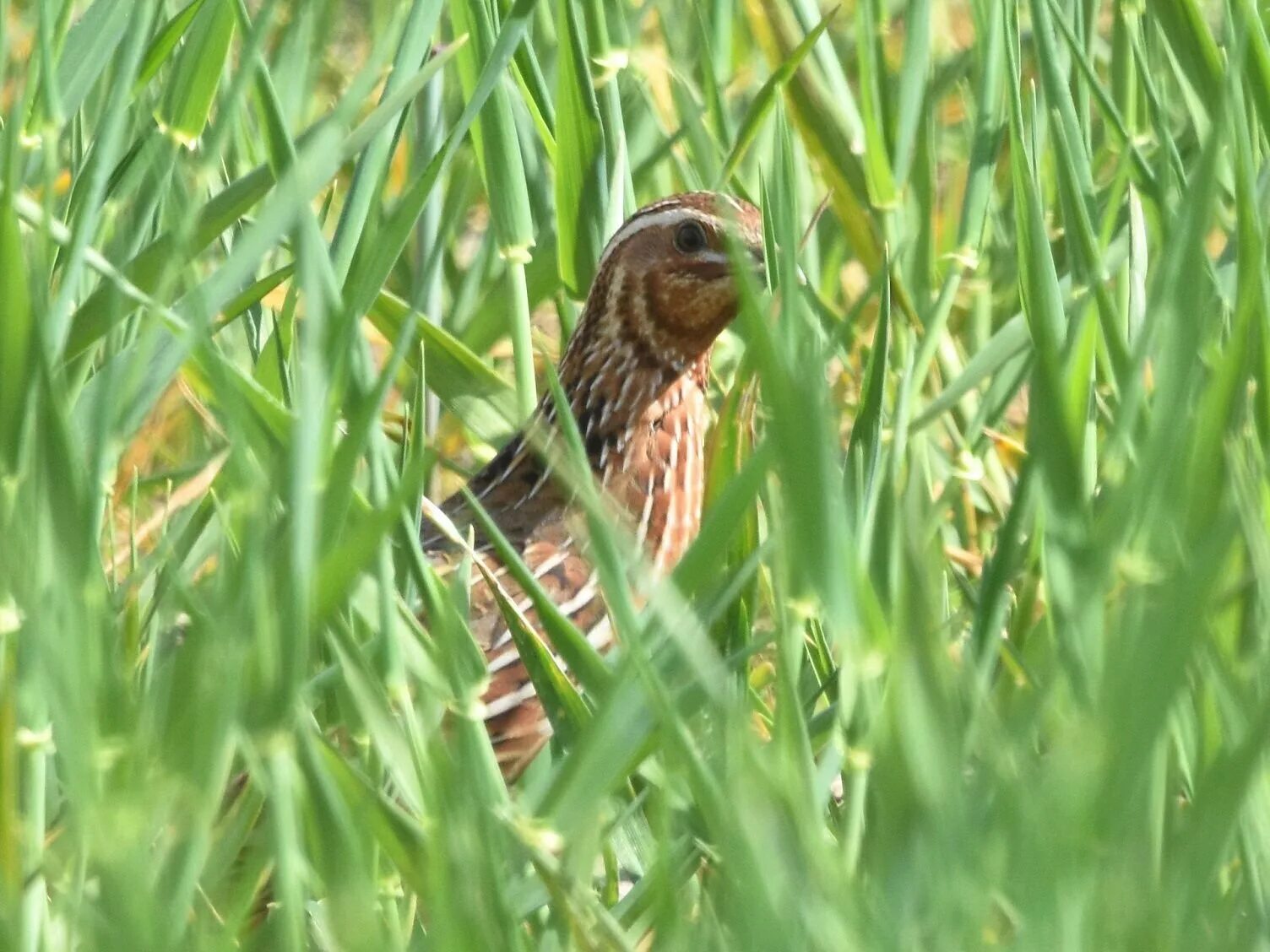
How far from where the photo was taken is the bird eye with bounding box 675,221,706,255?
2756mm

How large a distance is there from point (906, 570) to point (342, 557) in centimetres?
43

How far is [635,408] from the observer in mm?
2861

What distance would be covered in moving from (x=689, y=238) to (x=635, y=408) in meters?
0.24

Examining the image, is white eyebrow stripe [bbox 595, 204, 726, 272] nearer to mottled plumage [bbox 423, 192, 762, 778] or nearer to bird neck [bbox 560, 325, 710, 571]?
mottled plumage [bbox 423, 192, 762, 778]

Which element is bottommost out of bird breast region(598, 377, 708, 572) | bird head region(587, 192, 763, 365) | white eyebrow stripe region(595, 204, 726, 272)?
bird breast region(598, 377, 708, 572)

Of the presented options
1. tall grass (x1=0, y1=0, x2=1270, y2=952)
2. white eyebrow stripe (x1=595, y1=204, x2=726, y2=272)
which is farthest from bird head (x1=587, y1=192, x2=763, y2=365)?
tall grass (x1=0, y1=0, x2=1270, y2=952)

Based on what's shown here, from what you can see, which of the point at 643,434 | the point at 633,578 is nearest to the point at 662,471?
the point at 643,434

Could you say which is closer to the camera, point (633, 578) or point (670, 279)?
point (633, 578)

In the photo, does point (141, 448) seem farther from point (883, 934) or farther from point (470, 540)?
point (883, 934)

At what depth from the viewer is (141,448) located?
10.4ft

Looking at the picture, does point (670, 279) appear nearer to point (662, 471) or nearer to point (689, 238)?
point (689, 238)

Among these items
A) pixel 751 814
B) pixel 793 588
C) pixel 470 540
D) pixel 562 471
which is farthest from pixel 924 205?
pixel 751 814

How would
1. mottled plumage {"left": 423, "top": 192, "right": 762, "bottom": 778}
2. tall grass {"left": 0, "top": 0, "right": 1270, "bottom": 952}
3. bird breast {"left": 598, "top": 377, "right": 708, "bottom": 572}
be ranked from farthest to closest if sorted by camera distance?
bird breast {"left": 598, "top": 377, "right": 708, "bottom": 572} → mottled plumage {"left": 423, "top": 192, "right": 762, "bottom": 778} → tall grass {"left": 0, "top": 0, "right": 1270, "bottom": 952}

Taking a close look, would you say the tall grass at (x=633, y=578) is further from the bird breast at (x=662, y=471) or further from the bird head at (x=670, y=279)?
the bird breast at (x=662, y=471)
